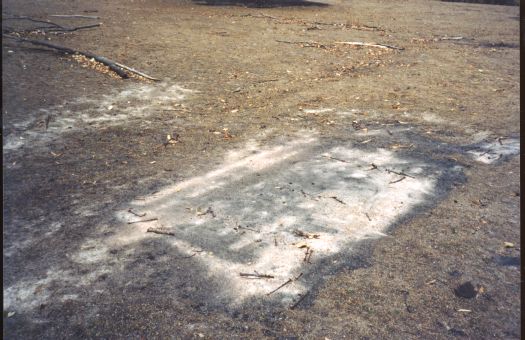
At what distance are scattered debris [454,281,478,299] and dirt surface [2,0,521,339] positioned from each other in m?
0.02

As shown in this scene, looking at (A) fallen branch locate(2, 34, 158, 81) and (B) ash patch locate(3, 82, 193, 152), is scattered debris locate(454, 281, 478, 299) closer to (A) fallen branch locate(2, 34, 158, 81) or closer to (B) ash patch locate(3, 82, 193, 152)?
(B) ash patch locate(3, 82, 193, 152)

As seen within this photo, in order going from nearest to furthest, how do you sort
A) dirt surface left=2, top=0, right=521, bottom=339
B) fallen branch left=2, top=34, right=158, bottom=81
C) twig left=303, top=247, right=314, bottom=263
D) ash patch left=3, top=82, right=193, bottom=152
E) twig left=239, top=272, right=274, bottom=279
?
dirt surface left=2, top=0, right=521, bottom=339 < twig left=239, top=272, right=274, bottom=279 < twig left=303, top=247, right=314, bottom=263 < ash patch left=3, top=82, right=193, bottom=152 < fallen branch left=2, top=34, right=158, bottom=81

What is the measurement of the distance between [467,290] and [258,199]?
72.5 inches

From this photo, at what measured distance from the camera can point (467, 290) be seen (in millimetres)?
2590

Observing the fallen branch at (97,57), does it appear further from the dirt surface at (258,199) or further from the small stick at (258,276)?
the small stick at (258,276)

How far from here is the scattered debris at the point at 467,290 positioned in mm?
2547

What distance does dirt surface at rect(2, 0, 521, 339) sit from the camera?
242 cm

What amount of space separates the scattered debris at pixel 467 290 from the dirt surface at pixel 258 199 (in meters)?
0.02

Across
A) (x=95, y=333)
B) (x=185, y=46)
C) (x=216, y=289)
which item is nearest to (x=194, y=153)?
(x=216, y=289)

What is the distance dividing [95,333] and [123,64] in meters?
6.54

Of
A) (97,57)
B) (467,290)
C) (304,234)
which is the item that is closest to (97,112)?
(97,57)

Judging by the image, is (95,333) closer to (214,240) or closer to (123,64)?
(214,240)

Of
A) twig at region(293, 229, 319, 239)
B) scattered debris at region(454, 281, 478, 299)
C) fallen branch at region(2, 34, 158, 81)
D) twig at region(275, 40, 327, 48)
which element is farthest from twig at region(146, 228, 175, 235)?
twig at region(275, 40, 327, 48)

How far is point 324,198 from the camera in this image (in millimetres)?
3662
